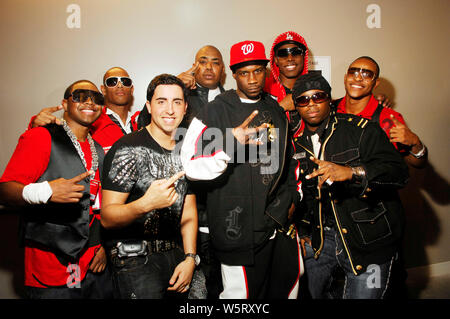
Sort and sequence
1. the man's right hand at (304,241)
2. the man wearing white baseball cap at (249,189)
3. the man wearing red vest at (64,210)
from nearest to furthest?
the man wearing white baseball cap at (249,189) → the man wearing red vest at (64,210) → the man's right hand at (304,241)

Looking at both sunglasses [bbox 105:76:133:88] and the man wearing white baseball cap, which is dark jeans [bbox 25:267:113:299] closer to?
the man wearing white baseball cap

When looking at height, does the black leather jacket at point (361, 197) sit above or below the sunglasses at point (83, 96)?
below

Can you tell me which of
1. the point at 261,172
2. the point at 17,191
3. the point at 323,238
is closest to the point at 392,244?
the point at 323,238

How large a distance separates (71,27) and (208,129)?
8.89 ft

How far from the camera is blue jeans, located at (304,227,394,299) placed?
204 centimetres

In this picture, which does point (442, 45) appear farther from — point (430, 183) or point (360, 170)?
point (360, 170)

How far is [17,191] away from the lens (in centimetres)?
178

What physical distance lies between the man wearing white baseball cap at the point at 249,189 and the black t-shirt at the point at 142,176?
0.17m

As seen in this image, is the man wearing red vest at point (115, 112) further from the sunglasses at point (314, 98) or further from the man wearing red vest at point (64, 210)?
the sunglasses at point (314, 98)

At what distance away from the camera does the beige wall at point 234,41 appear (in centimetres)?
329

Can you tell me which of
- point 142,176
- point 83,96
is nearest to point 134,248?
point 142,176

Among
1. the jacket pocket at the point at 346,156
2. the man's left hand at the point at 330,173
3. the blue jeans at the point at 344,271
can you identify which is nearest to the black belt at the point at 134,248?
the man's left hand at the point at 330,173

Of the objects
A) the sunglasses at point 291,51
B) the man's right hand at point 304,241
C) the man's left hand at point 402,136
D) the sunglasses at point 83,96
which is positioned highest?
the sunglasses at point 291,51

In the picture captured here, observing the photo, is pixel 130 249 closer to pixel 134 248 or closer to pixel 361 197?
pixel 134 248
